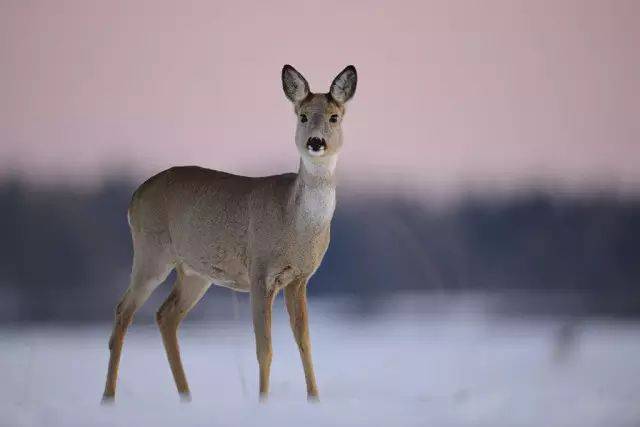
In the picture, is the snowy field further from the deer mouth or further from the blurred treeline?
the deer mouth

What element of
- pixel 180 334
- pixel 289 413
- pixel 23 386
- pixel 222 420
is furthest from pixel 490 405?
pixel 180 334

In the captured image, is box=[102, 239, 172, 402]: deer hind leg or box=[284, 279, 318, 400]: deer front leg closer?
box=[284, 279, 318, 400]: deer front leg

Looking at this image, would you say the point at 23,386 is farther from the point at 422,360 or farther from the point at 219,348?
the point at 422,360

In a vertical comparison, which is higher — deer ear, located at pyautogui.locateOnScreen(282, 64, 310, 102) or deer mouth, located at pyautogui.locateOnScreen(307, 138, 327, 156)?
deer ear, located at pyautogui.locateOnScreen(282, 64, 310, 102)

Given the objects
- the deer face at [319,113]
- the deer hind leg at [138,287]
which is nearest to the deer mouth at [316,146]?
the deer face at [319,113]

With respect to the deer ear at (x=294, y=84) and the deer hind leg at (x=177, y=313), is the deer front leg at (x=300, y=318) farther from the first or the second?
the deer ear at (x=294, y=84)

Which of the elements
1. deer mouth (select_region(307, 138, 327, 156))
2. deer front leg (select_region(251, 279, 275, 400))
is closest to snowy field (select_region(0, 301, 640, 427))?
deer front leg (select_region(251, 279, 275, 400))

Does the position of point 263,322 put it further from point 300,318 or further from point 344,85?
point 344,85

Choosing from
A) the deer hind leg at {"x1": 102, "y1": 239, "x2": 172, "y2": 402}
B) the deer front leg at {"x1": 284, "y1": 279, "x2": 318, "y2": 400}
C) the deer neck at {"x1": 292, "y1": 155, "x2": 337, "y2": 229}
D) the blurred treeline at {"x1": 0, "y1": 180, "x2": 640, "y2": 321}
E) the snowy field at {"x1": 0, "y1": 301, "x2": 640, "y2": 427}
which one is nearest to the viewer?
the snowy field at {"x1": 0, "y1": 301, "x2": 640, "y2": 427}

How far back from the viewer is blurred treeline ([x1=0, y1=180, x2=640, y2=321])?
8406 mm

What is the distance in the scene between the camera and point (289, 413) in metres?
4.89

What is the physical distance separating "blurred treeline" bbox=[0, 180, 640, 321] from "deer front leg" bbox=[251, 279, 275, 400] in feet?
10.2

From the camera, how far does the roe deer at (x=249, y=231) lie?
5.29 metres

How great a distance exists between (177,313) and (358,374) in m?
1.28
